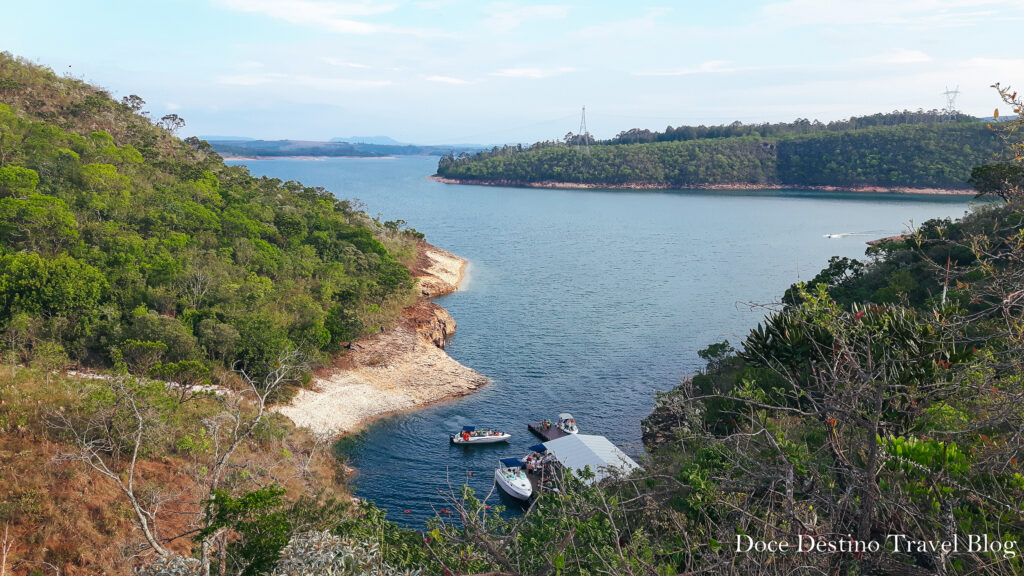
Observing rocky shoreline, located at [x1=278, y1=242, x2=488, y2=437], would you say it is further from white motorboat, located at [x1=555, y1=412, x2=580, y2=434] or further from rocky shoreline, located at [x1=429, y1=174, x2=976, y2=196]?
rocky shoreline, located at [x1=429, y1=174, x2=976, y2=196]

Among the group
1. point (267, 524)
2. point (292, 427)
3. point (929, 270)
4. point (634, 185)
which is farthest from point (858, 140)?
point (267, 524)

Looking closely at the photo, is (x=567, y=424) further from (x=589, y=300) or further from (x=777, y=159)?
(x=777, y=159)

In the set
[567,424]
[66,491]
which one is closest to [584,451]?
[567,424]

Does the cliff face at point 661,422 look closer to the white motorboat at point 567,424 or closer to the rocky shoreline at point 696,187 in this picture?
the white motorboat at point 567,424

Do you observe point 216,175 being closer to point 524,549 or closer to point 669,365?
point 669,365

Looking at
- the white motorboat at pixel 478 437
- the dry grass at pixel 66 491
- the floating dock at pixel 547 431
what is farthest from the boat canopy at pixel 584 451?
the dry grass at pixel 66 491

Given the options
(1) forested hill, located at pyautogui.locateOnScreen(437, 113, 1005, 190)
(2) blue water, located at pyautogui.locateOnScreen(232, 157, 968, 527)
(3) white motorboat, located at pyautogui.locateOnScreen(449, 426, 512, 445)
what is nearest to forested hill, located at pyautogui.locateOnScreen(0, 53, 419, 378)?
(2) blue water, located at pyautogui.locateOnScreen(232, 157, 968, 527)
